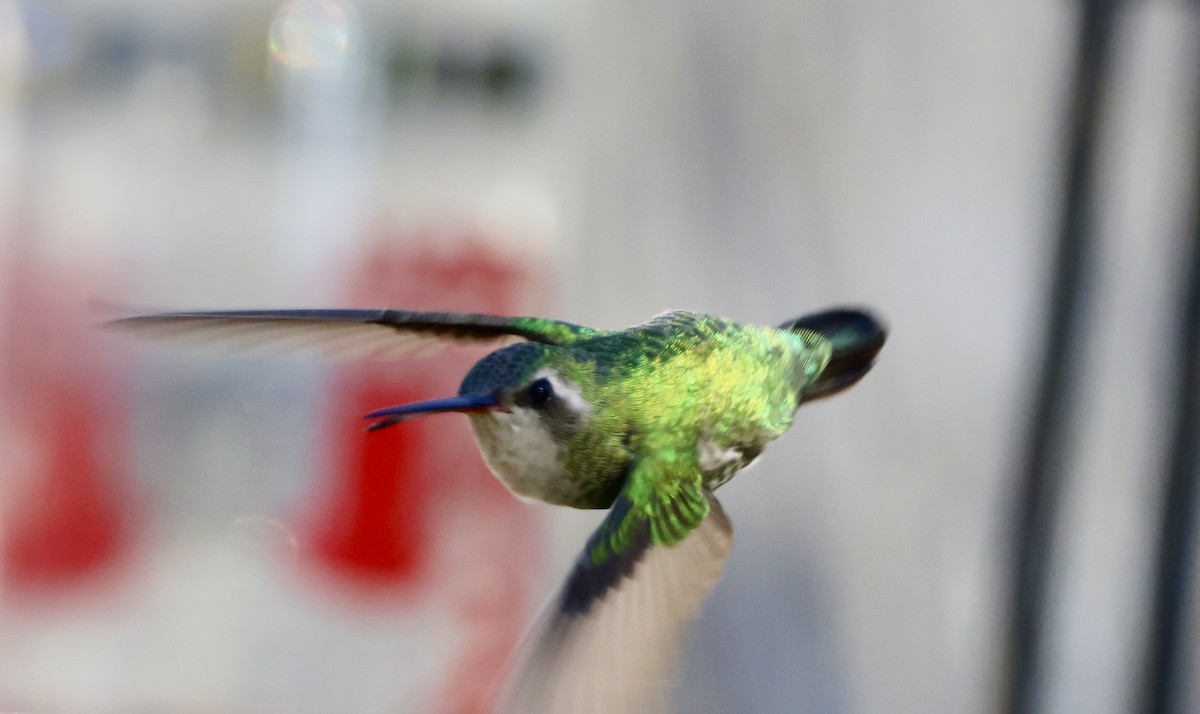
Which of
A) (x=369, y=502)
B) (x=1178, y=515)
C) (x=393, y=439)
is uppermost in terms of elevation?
(x=1178, y=515)

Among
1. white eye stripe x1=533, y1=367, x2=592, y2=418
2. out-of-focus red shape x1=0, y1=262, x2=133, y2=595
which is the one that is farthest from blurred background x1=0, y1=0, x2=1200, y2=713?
white eye stripe x1=533, y1=367, x2=592, y2=418

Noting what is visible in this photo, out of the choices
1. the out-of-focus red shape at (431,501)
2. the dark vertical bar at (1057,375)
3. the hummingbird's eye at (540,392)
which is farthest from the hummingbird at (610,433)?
the out-of-focus red shape at (431,501)

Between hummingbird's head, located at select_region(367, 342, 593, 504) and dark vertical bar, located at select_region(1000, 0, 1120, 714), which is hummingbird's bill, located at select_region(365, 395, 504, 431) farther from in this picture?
dark vertical bar, located at select_region(1000, 0, 1120, 714)

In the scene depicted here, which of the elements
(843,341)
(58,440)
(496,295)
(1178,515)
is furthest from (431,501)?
(843,341)

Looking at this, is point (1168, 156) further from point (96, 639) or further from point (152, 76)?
point (96, 639)

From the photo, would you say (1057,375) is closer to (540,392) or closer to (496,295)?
(496,295)

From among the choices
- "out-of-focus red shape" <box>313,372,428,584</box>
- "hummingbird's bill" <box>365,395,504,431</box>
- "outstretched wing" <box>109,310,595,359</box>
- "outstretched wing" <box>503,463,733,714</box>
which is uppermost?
"outstretched wing" <box>109,310,595,359</box>

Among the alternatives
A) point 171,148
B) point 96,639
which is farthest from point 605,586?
point 96,639
